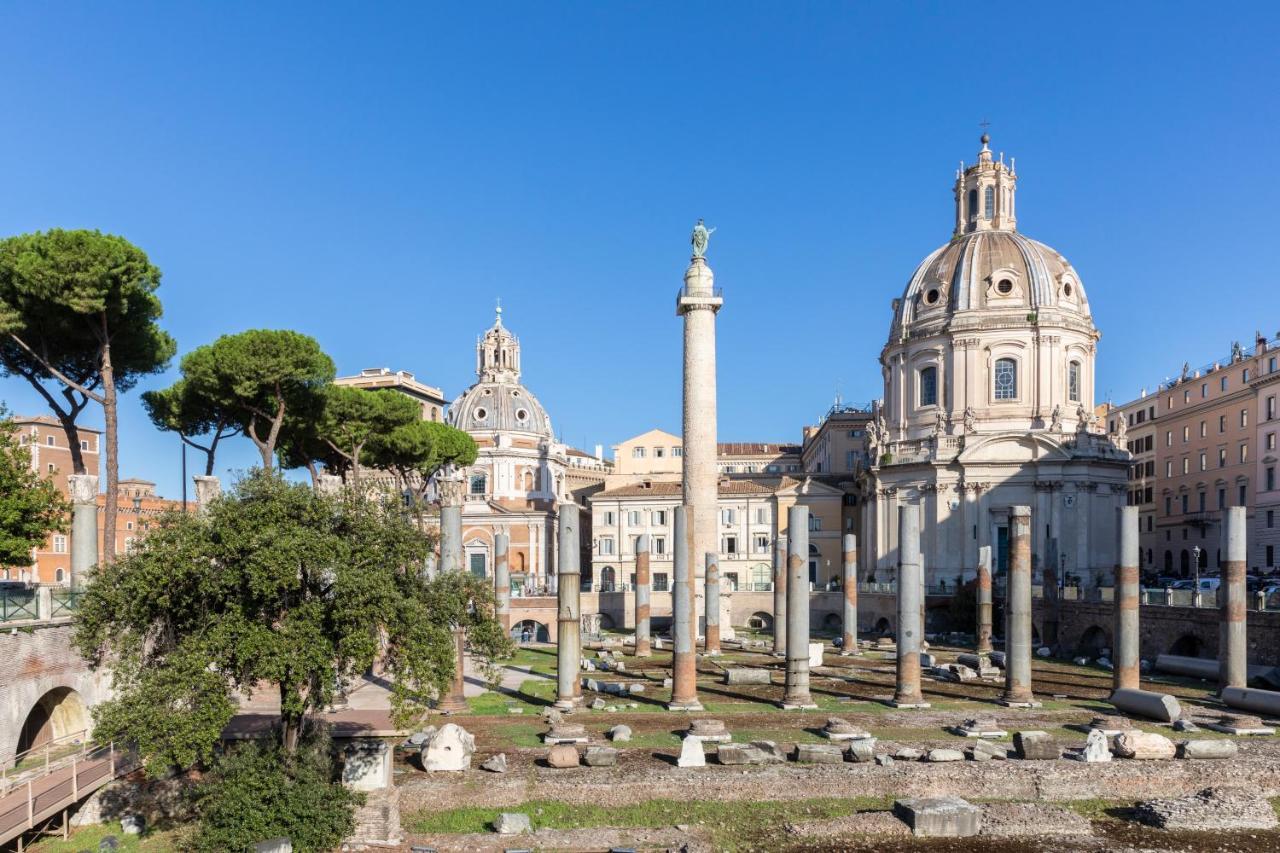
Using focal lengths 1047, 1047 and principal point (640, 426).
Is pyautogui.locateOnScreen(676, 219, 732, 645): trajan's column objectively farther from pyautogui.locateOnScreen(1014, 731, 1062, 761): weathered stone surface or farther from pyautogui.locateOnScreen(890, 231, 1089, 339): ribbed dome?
pyautogui.locateOnScreen(1014, 731, 1062, 761): weathered stone surface

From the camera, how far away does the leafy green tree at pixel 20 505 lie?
1061 inches

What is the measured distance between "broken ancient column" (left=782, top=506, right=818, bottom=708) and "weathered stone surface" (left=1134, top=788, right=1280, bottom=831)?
1054 cm

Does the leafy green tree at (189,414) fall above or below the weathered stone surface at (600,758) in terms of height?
above

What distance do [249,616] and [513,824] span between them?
17.3 feet

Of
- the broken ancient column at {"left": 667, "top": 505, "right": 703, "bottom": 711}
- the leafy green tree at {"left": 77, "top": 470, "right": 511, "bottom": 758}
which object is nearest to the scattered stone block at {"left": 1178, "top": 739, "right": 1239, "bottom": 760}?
the broken ancient column at {"left": 667, "top": 505, "right": 703, "bottom": 711}

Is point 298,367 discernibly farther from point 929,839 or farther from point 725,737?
point 929,839

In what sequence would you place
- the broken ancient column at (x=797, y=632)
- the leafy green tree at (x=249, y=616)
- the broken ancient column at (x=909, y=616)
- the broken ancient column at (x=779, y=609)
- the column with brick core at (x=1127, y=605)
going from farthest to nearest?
the broken ancient column at (x=779, y=609)
the column with brick core at (x=1127, y=605)
the broken ancient column at (x=909, y=616)
the broken ancient column at (x=797, y=632)
the leafy green tree at (x=249, y=616)

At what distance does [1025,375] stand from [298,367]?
38843mm

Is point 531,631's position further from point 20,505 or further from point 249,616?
point 249,616

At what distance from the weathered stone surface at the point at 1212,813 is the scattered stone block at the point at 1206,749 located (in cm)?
202

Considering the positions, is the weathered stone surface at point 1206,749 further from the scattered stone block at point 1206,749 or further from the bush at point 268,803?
the bush at point 268,803

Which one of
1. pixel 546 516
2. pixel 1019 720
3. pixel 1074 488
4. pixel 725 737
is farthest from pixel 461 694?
pixel 546 516

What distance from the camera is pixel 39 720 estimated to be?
21766 mm

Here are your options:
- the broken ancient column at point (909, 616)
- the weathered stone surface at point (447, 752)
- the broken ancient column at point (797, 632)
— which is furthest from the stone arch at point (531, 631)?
the weathered stone surface at point (447, 752)
